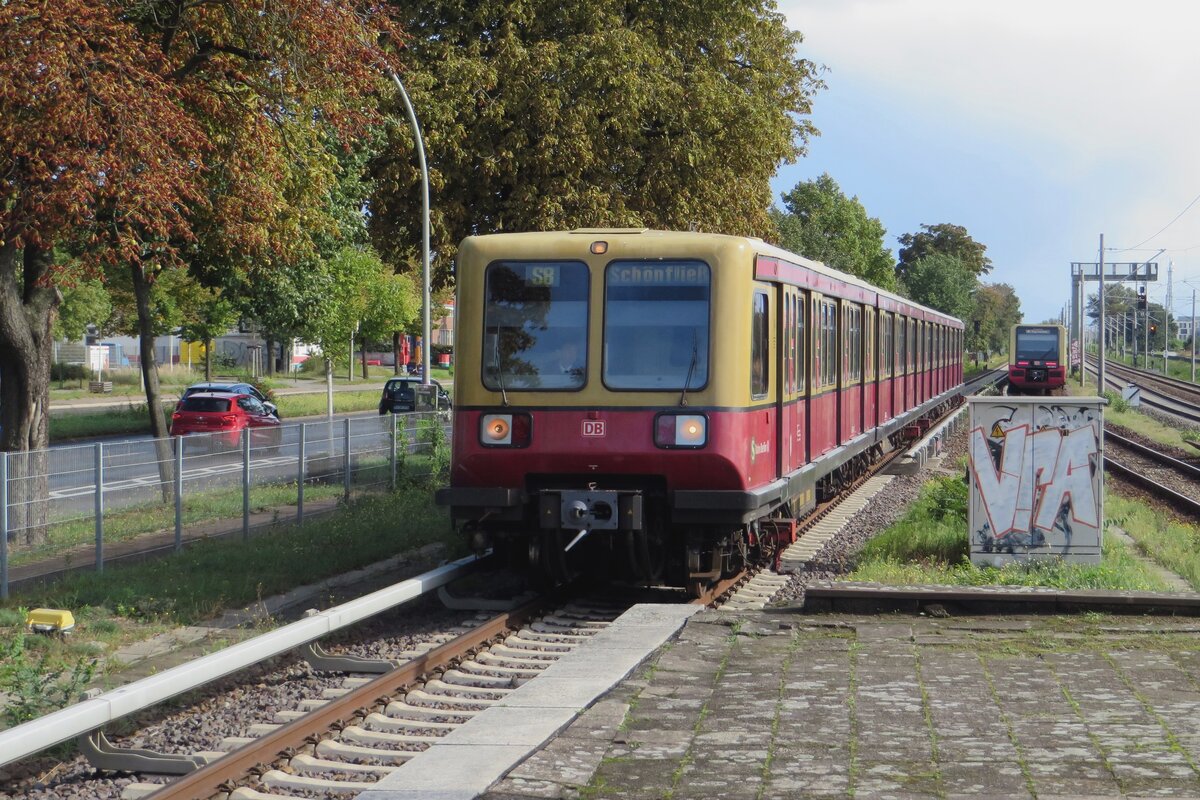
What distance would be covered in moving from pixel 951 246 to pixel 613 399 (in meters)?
127

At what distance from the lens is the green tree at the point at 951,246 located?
439 ft

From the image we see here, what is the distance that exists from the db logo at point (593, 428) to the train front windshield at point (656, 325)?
0.97ft

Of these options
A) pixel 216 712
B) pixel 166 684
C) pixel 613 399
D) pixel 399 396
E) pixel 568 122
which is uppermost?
pixel 568 122

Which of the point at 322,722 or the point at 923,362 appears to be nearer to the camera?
the point at 322,722

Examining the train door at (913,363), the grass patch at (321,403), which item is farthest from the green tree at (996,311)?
the train door at (913,363)

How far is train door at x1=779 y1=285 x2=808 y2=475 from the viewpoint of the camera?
12.9m

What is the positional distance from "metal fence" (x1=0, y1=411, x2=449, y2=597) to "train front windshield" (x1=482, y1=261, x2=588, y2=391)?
14.9 feet

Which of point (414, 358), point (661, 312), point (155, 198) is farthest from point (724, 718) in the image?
point (414, 358)

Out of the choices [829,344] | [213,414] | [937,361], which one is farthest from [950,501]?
[937,361]

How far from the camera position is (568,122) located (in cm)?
2744

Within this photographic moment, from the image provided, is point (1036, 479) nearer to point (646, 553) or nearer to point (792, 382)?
point (792, 382)

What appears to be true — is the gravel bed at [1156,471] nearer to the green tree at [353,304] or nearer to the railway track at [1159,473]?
the railway track at [1159,473]

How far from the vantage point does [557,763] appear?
6.30 m

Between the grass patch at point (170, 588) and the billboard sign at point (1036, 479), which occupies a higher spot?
the billboard sign at point (1036, 479)
